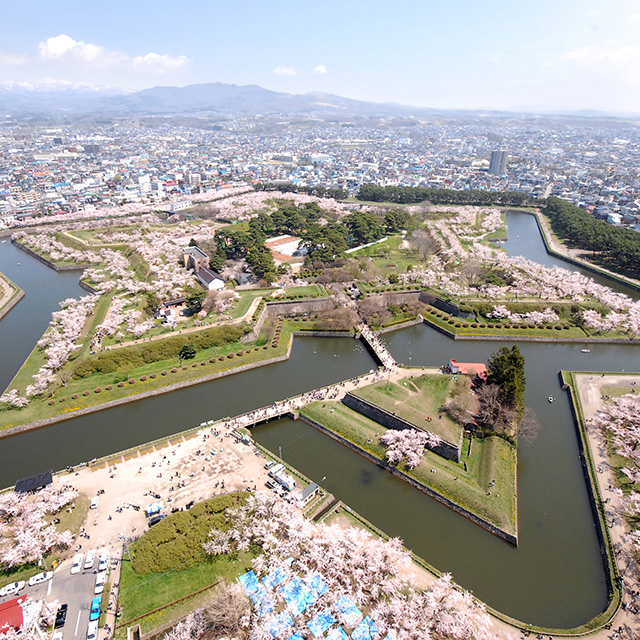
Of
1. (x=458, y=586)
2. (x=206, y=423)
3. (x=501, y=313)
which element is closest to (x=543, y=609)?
(x=458, y=586)

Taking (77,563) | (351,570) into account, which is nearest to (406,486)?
(351,570)

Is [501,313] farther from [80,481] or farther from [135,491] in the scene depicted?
[80,481]

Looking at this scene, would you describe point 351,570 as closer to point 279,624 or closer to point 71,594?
point 279,624

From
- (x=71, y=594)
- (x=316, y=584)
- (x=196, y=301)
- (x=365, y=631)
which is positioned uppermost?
(x=196, y=301)

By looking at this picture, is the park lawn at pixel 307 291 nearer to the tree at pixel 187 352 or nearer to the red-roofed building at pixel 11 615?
the tree at pixel 187 352

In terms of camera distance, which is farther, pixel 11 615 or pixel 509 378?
pixel 509 378

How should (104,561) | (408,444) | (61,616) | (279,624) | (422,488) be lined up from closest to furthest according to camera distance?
(279,624), (61,616), (104,561), (422,488), (408,444)

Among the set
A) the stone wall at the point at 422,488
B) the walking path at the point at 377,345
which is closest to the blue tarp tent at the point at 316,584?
the stone wall at the point at 422,488
